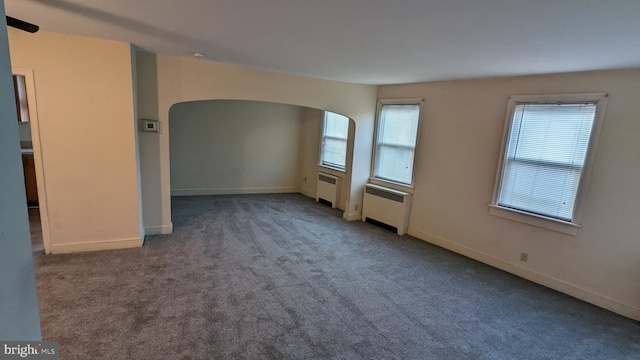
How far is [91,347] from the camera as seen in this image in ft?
6.91

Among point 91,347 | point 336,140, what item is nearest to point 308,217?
Answer: point 336,140

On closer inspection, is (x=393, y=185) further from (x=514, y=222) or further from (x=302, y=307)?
(x=302, y=307)

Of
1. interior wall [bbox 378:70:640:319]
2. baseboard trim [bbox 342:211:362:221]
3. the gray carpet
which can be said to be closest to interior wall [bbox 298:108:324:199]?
baseboard trim [bbox 342:211:362:221]

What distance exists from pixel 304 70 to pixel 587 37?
2947 millimetres

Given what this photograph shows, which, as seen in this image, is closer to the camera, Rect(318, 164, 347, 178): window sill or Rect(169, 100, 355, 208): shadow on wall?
Rect(318, 164, 347, 178): window sill

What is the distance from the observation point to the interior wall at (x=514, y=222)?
290 cm

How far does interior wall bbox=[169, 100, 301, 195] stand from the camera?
6395 millimetres

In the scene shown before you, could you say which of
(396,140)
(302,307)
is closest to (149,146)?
(302,307)

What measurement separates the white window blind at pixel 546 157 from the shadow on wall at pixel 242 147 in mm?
3025

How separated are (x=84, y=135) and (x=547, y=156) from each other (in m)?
5.15

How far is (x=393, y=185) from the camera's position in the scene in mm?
5102

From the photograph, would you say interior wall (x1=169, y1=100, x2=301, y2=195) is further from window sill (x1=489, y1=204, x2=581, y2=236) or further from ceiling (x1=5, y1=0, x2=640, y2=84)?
window sill (x1=489, y1=204, x2=581, y2=236)

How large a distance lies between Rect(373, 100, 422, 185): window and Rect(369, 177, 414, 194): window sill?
0.05 m

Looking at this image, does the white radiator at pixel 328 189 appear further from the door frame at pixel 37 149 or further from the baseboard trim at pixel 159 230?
the door frame at pixel 37 149
